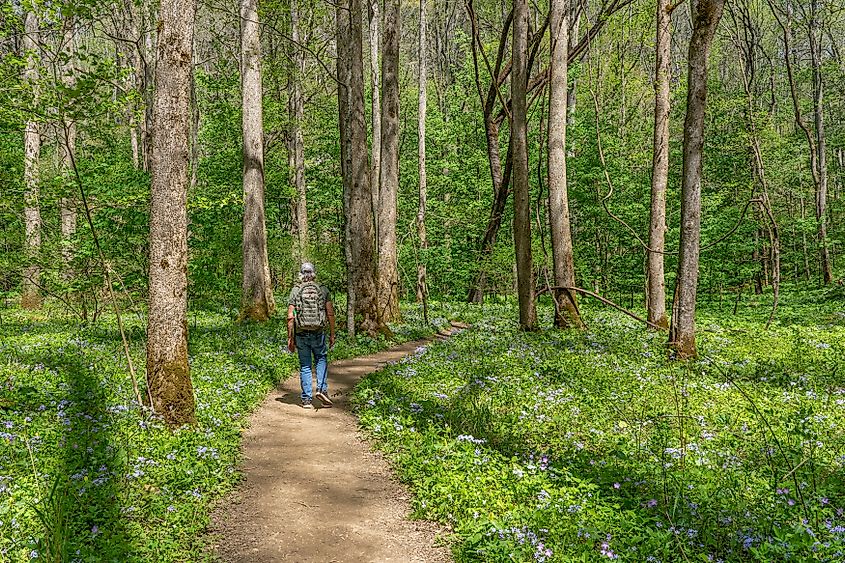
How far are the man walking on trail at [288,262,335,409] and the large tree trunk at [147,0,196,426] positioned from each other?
2312 mm

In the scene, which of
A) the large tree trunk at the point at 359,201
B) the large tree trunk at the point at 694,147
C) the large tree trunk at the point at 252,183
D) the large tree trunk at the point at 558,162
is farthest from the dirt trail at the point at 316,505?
the large tree trunk at the point at 252,183

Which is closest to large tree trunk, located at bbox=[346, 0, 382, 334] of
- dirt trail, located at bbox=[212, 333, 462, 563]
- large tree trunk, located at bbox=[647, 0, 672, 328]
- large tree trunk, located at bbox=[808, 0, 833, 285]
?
dirt trail, located at bbox=[212, 333, 462, 563]

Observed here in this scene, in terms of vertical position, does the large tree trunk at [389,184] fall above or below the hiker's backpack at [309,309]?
above

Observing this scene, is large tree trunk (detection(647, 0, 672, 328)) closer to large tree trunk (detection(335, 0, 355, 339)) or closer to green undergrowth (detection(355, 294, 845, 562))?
green undergrowth (detection(355, 294, 845, 562))

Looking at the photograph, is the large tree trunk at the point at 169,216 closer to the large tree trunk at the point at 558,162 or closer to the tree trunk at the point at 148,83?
the tree trunk at the point at 148,83

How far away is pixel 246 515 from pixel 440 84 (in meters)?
38.8

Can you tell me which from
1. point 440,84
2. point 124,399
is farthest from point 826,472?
point 440,84

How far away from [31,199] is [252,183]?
222 inches

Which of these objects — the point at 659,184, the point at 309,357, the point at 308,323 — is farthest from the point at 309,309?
the point at 659,184

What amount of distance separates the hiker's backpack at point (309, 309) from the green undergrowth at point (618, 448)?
1479 mm

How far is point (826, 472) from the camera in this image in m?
5.57

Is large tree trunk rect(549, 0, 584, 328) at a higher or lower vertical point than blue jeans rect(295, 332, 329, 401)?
higher

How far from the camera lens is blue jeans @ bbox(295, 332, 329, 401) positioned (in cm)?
901

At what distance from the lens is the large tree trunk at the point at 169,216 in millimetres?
6734
